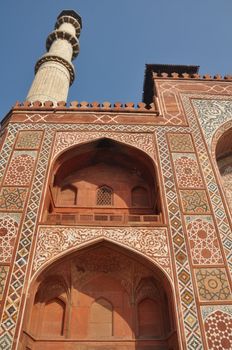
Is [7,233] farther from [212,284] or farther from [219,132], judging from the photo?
[219,132]

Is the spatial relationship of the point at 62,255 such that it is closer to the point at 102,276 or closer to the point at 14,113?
the point at 102,276

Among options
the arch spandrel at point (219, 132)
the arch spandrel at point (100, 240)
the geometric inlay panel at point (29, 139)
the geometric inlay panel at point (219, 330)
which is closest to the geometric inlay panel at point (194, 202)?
the arch spandrel at point (100, 240)

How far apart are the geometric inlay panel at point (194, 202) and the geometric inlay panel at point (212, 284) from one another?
1.22m

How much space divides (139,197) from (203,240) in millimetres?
2462

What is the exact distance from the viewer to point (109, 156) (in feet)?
27.1

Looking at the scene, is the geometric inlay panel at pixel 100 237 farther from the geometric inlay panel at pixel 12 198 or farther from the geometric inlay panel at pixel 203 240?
the geometric inlay panel at pixel 12 198

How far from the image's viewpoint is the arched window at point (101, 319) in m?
5.66

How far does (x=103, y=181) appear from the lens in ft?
26.8

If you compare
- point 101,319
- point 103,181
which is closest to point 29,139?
point 103,181

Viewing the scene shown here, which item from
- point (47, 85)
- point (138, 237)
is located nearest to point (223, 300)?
point (138, 237)

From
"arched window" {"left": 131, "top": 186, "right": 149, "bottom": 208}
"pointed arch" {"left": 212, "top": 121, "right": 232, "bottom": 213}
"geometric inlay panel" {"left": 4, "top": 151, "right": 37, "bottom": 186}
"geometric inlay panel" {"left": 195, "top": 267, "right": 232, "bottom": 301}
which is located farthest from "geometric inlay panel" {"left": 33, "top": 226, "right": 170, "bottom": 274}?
→ "pointed arch" {"left": 212, "top": 121, "right": 232, "bottom": 213}

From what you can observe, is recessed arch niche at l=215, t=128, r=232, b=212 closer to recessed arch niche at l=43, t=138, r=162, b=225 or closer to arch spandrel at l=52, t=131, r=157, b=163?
arch spandrel at l=52, t=131, r=157, b=163

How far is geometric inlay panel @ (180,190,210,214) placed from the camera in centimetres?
620

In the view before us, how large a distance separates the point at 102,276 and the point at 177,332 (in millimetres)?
2071
